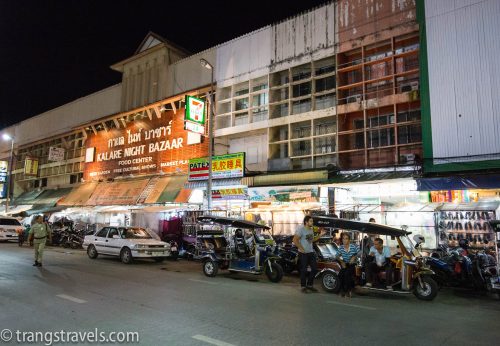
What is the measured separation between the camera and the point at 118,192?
29469 mm

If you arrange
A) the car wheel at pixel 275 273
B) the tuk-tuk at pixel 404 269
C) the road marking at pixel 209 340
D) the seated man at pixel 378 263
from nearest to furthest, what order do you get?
1. the road marking at pixel 209 340
2. the tuk-tuk at pixel 404 269
3. the seated man at pixel 378 263
4. the car wheel at pixel 275 273

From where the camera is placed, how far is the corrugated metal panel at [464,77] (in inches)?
583

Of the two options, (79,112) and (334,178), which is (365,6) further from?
(79,112)

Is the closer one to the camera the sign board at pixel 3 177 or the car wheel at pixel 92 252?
the car wheel at pixel 92 252

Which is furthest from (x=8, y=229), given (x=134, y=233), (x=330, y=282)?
(x=330, y=282)

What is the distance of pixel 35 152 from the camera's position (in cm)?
4278

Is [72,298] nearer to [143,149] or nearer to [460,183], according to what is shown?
[460,183]

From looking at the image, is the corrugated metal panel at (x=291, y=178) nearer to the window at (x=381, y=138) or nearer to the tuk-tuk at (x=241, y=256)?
the window at (x=381, y=138)

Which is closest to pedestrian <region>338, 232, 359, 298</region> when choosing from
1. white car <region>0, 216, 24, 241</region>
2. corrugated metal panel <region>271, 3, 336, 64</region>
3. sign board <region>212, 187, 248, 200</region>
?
sign board <region>212, 187, 248, 200</region>

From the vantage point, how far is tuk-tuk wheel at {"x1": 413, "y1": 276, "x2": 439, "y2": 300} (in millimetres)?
9398

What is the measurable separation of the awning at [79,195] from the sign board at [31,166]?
912 centimetres

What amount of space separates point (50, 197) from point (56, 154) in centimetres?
393

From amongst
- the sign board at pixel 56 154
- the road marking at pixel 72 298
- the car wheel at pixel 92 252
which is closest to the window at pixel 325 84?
the car wheel at pixel 92 252

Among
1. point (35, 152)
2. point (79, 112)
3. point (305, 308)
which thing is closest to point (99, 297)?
point (305, 308)
